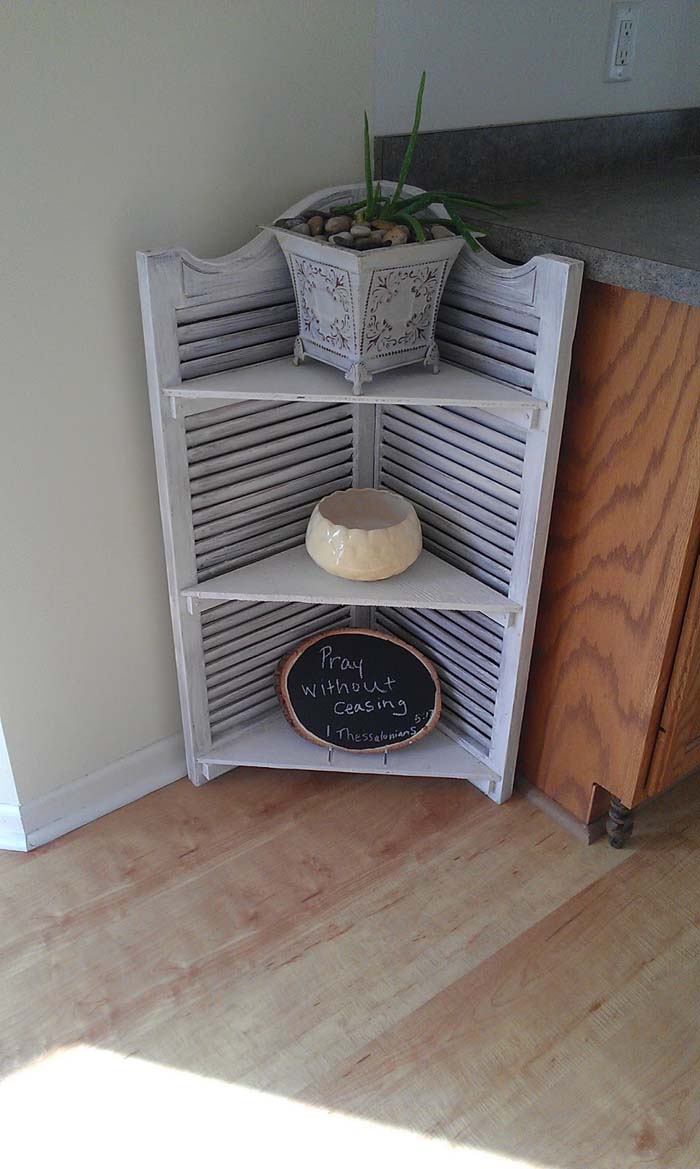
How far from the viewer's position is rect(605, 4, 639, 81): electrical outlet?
1.55 m

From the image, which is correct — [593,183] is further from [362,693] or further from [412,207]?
[362,693]

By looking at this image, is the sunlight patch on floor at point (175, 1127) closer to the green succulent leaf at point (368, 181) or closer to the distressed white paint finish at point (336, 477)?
the distressed white paint finish at point (336, 477)

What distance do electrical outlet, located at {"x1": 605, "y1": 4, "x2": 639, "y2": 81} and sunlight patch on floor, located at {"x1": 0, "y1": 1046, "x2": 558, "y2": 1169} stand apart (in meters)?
1.61

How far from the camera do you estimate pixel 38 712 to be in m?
1.40

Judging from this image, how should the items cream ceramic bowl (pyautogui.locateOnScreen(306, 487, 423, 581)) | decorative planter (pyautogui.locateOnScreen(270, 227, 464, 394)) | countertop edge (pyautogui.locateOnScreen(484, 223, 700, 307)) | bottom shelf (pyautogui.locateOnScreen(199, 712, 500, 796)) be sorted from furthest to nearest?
bottom shelf (pyautogui.locateOnScreen(199, 712, 500, 796)), cream ceramic bowl (pyautogui.locateOnScreen(306, 487, 423, 581)), decorative planter (pyautogui.locateOnScreen(270, 227, 464, 394)), countertop edge (pyautogui.locateOnScreen(484, 223, 700, 307))

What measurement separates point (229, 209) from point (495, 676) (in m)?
0.78

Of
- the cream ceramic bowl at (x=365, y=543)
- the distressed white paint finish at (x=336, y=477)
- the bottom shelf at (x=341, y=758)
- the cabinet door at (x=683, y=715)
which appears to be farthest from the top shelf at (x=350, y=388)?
the bottom shelf at (x=341, y=758)

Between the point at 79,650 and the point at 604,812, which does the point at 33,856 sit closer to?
the point at 79,650

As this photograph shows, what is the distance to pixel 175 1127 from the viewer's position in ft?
3.66

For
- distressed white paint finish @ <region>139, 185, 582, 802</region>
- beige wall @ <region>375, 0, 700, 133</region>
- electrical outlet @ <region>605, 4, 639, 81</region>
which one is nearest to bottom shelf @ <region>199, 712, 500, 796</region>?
distressed white paint finish @ <region>139, 185, 582, 802</region>

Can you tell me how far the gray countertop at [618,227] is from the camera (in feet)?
3.55

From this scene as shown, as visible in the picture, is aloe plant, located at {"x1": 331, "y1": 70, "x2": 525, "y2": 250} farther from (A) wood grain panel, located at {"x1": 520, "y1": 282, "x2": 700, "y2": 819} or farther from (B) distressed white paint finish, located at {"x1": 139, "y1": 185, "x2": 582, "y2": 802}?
(A) wood grain panel, located at {"x1": 520, "y1": 282, "x2": 700, "y2": 819}

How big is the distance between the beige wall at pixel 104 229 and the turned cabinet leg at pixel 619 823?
0.75 meters

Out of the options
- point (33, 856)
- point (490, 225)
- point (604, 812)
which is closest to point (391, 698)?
point (604, 812)
